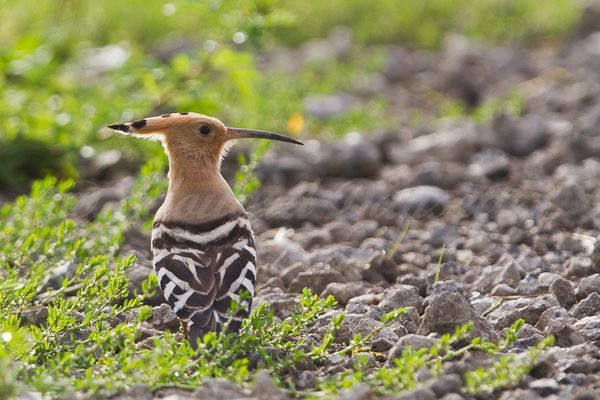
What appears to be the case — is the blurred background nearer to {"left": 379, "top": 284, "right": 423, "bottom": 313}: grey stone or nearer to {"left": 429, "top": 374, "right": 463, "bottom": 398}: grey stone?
{"left": 379, "top": 284, "right": 423, "bottom": 313}: grey stone

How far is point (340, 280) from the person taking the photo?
14.3ft

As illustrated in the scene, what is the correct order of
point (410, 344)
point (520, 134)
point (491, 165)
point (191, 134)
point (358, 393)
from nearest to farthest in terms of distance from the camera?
point (358, 393) < point (410, 344) < point (191, 134) < point (491, 165) < point (520, 134)

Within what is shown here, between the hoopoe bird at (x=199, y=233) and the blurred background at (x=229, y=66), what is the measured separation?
1.67 metres

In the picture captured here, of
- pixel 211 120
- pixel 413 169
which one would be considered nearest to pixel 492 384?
pixel 211 120

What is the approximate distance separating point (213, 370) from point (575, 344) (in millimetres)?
1237

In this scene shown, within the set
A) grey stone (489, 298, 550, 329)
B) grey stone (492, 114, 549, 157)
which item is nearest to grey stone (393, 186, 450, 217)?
grey stone (492, 114, 549, 157)

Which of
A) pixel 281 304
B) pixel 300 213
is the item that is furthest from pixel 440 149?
pixel 281 304

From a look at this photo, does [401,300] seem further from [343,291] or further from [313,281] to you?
[313,281]

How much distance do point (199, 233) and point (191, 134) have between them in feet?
Answer: 2.45

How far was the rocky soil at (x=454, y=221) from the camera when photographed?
11.5ft

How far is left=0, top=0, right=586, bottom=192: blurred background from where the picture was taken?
6.17 meters

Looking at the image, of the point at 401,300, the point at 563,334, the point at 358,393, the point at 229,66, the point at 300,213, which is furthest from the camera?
the point at 229,66

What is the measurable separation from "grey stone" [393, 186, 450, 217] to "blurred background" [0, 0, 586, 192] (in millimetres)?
1221

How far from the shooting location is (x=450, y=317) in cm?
351
